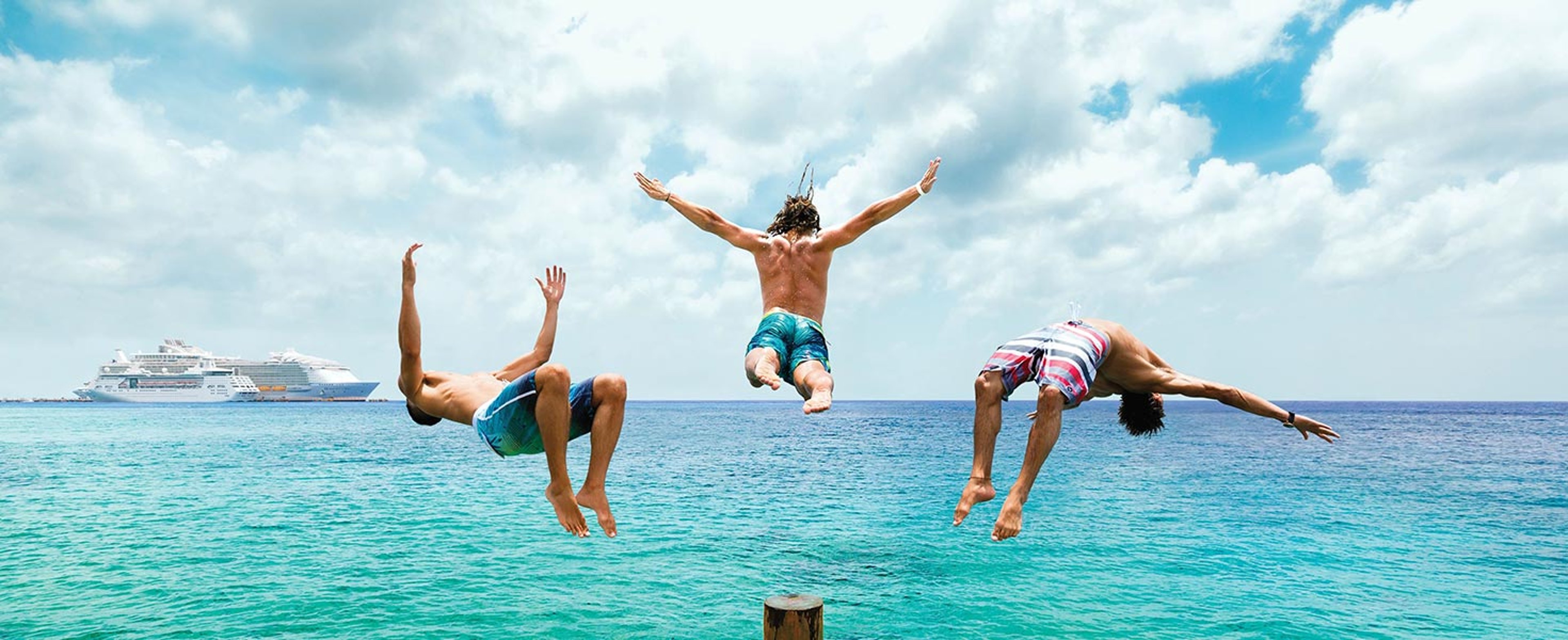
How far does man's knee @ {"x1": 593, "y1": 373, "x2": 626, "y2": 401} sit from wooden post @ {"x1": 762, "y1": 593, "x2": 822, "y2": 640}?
204 centimetres

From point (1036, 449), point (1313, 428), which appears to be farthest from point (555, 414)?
point (1313, 428)

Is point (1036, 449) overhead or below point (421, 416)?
below

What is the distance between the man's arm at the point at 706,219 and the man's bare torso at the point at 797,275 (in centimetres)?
23

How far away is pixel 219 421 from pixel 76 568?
10378cm

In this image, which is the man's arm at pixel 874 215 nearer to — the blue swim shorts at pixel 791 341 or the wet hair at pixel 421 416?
the blue swim shorts at pixel 791 341

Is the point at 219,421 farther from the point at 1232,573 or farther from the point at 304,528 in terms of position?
the point at 1232,573

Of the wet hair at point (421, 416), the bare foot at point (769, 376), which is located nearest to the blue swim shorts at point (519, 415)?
the wet hair at point (421, 416)

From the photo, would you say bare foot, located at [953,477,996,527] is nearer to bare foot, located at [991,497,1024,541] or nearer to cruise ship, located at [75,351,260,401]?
bare foot, located at [991,497,1024,541]

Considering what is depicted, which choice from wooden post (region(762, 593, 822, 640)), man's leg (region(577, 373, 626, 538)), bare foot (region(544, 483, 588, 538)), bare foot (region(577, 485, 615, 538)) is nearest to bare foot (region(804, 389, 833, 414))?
man's leg (region(577, 373, 626, 538))

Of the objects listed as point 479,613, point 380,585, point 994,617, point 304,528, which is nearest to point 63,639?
point 380,585

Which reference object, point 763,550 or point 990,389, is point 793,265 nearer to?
point 990,389

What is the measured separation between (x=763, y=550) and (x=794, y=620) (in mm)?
20664

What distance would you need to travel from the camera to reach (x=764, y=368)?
23.4 ft

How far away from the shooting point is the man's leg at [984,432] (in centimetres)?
633
